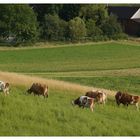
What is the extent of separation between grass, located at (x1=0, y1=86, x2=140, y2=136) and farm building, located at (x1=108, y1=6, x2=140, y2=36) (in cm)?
4548

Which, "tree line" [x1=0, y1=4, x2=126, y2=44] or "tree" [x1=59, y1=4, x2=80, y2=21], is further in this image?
"tree" [x1=59, y1=4, x2=80, y2=21]

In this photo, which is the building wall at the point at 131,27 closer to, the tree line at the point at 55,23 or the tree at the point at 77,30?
the tree line at the point at 55,23

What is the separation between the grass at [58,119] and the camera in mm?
9852

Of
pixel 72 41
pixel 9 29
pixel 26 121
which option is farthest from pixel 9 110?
pixel 72 41

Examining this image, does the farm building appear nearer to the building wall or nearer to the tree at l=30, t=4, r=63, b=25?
the building wall

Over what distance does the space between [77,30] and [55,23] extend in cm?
274

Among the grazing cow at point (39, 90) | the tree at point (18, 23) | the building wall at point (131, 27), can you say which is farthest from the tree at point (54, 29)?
the grazing cow at point (39, 90)

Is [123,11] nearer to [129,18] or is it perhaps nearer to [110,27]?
[129,18]

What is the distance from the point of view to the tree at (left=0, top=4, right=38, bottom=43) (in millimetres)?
46500

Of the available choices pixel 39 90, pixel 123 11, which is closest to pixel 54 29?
pixel 123 11

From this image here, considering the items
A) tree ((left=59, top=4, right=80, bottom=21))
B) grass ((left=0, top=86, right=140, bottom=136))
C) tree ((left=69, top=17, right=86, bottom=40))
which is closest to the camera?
grass ((left=0, top=86, right=140, bottom=136))

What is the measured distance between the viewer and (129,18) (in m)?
59.7

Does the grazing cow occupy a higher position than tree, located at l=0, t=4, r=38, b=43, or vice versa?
tree, located at l=0, t=4, r=38, b=43

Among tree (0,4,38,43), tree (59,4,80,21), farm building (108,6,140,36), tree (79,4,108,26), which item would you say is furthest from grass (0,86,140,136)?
farm building (108,6,140,36)
